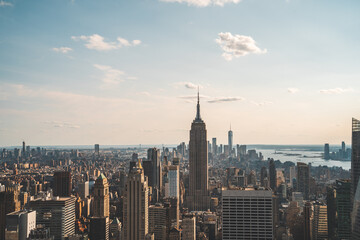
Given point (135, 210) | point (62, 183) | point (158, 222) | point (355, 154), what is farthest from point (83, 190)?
point (355, 154)

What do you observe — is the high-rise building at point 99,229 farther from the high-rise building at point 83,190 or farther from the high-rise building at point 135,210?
the high-rise building at point 83,190

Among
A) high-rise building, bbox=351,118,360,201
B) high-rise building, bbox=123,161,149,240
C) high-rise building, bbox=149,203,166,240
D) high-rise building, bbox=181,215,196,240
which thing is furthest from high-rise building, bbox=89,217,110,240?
high-rise building, bbox=351,118,360,201

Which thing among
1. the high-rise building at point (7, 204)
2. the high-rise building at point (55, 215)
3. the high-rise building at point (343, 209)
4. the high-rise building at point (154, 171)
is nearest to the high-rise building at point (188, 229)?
the high-rise building at point (55, 215)

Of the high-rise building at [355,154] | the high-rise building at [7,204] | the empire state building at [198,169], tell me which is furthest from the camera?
the empire state building at [198,169]

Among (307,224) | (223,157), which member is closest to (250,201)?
(307,224)

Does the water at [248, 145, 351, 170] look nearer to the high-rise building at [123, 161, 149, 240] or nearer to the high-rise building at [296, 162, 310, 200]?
the high-rise building at [296, 162, 310, 200]

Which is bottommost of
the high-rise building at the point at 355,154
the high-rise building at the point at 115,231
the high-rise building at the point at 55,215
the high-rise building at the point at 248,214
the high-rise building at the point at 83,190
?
the high-rise building at the point at 115,231
